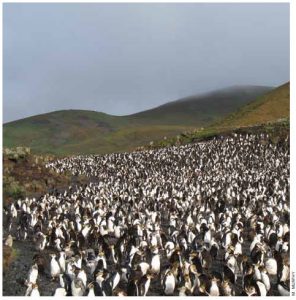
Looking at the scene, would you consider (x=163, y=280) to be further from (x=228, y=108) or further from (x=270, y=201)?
(x=228, y=108)

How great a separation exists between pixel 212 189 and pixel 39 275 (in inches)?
690

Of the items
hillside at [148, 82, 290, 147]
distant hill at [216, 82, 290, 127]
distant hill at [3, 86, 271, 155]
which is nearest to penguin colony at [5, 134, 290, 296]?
hillside at [148, 82, 290, 147]

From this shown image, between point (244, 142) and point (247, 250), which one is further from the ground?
point (244, 142)

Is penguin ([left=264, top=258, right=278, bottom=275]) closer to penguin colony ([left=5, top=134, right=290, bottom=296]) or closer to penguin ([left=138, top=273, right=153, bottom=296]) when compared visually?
penguin colony ([left=5, top=134, right=290, bottom=296])

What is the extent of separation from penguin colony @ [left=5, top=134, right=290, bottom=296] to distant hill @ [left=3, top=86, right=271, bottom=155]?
51.4 metres

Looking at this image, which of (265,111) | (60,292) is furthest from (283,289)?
(265,111)

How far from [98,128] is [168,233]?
126935 mm

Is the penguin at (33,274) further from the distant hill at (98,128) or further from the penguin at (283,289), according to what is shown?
the distant hill at (98,128)

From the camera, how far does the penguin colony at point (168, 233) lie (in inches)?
500

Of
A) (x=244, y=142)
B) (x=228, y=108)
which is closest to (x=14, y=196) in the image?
(x=244, y=142)

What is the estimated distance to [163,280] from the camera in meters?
12.9

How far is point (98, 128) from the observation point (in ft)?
479

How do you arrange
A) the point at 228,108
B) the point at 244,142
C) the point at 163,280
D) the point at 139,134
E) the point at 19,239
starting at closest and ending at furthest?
1. the point at 163,280
2. the point at 19,239
3. the point at 244,142
4. the point at 139,134
5. the point at 228,108

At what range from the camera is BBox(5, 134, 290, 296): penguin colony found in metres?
12.7
